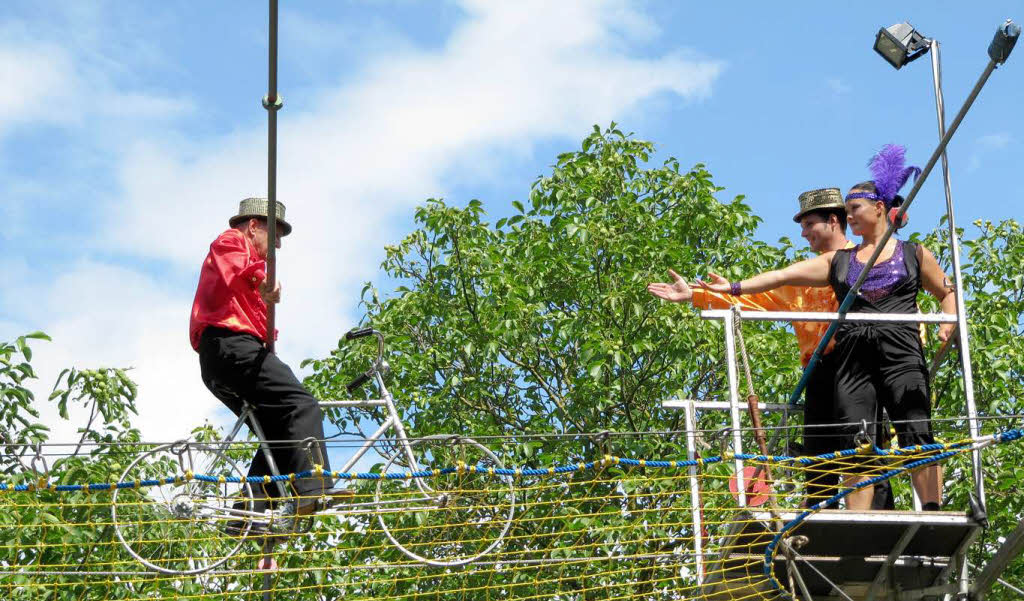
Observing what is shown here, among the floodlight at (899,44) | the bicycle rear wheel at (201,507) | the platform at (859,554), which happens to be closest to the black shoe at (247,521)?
the bicycle rear wheel at (201,507)

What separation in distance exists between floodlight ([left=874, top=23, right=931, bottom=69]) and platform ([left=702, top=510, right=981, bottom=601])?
219cm

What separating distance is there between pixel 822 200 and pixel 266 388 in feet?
8.95

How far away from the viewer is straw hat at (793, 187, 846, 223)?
6719 millimetres

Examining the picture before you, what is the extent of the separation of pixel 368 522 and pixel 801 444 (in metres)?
2.14

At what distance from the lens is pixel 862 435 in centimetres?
567

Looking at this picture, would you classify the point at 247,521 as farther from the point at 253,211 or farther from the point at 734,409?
the point at 734,409

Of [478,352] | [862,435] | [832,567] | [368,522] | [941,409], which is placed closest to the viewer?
[862,435]

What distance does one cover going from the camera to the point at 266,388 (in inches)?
248

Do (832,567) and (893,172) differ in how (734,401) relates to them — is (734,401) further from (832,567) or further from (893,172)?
(893,172)

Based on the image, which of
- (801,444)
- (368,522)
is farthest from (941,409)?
(368,522)

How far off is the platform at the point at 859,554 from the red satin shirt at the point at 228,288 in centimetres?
234

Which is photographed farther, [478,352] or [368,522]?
[478,352]

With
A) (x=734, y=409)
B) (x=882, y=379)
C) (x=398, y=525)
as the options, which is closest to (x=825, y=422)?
(x=882, y=379)

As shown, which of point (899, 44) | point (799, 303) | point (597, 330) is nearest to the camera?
point (899, 44)
